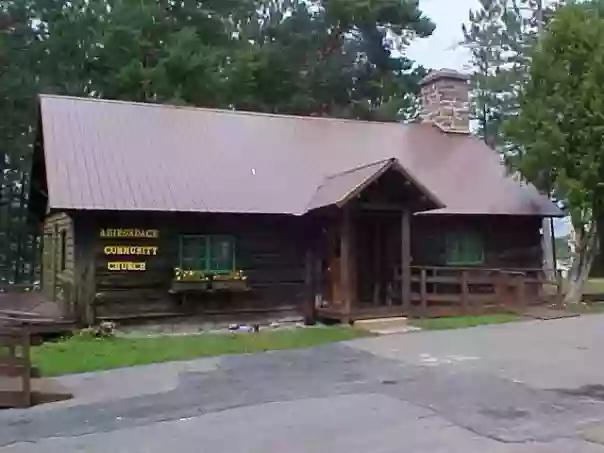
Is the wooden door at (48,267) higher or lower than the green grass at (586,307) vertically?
higher

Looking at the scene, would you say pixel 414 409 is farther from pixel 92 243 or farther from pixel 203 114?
pixel 203 114

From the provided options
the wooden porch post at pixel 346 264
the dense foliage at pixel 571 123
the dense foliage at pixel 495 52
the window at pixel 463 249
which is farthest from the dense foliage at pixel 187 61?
the wooden porch post at pixel 346 264

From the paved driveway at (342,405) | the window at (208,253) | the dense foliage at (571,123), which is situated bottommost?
the paved driveway at (342,405)

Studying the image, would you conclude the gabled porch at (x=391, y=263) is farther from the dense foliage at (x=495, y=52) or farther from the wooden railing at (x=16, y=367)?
the dense foliage at (x=495, y=52)

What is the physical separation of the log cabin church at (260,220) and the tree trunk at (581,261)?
837mm

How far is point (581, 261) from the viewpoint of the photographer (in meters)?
16.8

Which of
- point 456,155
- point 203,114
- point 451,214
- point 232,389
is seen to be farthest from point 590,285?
point 232,389

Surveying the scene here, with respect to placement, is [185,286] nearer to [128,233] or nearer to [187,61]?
[128,233]

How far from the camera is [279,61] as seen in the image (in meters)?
29.8

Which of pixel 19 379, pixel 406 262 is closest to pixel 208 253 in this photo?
pixel 406 262

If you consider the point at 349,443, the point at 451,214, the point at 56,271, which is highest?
the point at 451,214

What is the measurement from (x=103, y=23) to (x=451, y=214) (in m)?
16.8

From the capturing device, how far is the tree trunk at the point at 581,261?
1652 cm

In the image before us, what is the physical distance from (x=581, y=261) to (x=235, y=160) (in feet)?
27.5
